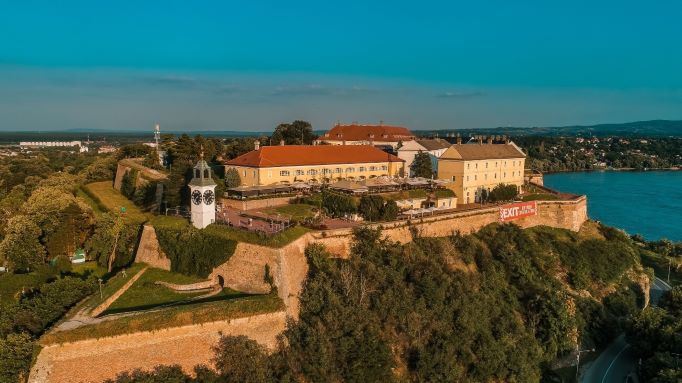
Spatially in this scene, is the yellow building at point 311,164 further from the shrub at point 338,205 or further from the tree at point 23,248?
the tree at point 23,248

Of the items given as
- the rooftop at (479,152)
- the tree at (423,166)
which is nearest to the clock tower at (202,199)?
the rooftop at (479,152)

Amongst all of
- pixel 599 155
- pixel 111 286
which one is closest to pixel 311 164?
pixel 111 286

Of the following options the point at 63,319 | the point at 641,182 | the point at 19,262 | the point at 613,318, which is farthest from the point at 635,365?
the point at 641,182

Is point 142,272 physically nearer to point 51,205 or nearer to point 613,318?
point 51,205

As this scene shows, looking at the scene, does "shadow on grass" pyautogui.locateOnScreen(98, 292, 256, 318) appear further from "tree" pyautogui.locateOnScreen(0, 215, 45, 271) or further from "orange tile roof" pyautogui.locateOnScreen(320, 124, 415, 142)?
"orange tile roof" pyautogui.locateOnScreen(320, 124, 415, 142)

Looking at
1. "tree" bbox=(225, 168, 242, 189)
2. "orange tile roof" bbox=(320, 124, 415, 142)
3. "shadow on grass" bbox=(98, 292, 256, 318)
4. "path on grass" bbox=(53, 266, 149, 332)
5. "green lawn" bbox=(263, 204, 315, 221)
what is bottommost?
"shadow on grass" bbox=(98, 292, 256, 318)

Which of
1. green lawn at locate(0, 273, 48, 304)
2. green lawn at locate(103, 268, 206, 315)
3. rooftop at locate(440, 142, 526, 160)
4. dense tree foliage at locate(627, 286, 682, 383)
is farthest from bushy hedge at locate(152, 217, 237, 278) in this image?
rooftop at locate(440, 142, 526, 160)
